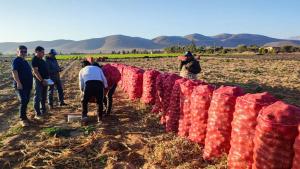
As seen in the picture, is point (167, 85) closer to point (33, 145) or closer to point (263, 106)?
point (33, 145)

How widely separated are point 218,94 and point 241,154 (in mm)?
1262

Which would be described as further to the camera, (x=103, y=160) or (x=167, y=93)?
(x=167, y=93)

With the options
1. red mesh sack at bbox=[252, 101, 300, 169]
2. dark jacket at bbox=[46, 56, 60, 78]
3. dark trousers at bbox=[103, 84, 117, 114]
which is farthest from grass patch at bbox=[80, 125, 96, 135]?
red mesh sack at bbox=[252, 101, 300, 169]

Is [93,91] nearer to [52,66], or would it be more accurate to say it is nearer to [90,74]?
[90,74]

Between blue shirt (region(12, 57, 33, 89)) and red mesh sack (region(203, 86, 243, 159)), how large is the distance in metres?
5.50

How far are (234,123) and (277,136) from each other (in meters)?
1.06

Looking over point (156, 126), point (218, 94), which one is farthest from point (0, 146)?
point (218, 94)

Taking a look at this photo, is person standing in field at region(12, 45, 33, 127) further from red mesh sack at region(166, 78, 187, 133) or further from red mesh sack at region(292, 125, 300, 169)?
red mesh sack at region(292, 125, 300, 169)

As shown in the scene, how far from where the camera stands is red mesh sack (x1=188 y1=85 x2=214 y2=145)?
789cm

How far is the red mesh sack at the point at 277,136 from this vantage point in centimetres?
546

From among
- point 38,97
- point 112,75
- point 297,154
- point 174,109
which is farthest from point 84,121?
point 297,154

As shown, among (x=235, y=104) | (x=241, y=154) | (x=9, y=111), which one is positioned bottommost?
(x=9, y=111)

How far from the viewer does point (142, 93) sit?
14164 mm

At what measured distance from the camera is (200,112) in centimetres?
797
